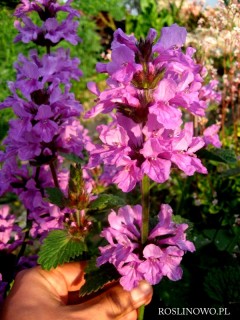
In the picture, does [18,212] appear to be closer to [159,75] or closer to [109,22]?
[159,75]

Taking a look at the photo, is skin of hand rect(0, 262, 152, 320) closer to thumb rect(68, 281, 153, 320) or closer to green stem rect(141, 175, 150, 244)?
thumb rect(68, 281, 153, 320)

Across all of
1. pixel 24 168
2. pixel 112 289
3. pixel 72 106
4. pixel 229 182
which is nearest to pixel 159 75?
pixel 72 106

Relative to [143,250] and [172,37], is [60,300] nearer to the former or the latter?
[143,250]

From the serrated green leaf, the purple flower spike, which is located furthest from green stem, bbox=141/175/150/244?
the serrated green leaf

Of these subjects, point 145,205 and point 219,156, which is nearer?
point 145,205

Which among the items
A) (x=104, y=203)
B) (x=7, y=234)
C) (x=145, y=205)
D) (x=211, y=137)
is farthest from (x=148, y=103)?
(x=7, y=234)

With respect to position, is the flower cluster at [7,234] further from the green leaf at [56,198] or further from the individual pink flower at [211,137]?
the individual pink flower at [211,137]
